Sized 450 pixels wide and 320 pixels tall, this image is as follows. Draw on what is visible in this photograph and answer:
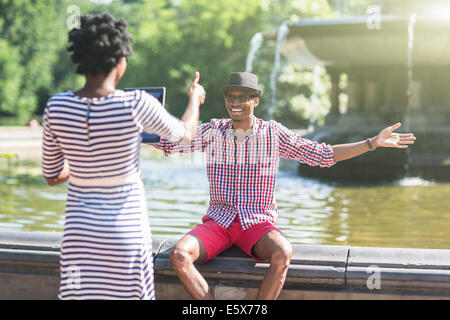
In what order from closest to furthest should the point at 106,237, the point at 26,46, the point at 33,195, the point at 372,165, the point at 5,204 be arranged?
1. the point at 106,237
2. the point at 5,204
3. the point at 33,195
4. the point at 372,165
5. the point at 26,46

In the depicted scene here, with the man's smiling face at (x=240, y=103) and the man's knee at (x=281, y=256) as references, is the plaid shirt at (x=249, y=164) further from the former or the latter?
the man's knee at (x=281, y=256)

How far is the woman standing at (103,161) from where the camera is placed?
9.33 feet

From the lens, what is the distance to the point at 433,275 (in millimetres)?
3535

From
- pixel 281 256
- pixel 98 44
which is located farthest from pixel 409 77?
pixel 98 44

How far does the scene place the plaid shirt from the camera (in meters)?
3.90

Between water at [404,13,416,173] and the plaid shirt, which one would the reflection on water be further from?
the plaid shirt

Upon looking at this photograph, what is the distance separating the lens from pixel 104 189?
114 inches

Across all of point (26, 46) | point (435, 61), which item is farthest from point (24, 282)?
point (26, 46)

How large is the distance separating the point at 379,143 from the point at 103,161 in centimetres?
169

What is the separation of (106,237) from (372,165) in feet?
33.1

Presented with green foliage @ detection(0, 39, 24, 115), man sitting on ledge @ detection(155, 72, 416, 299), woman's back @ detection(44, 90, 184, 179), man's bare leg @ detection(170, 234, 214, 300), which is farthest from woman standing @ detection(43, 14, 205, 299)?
green foliage @ detection(0, 39, 24, 115)

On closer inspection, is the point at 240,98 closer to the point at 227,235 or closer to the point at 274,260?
the point at 227,235
